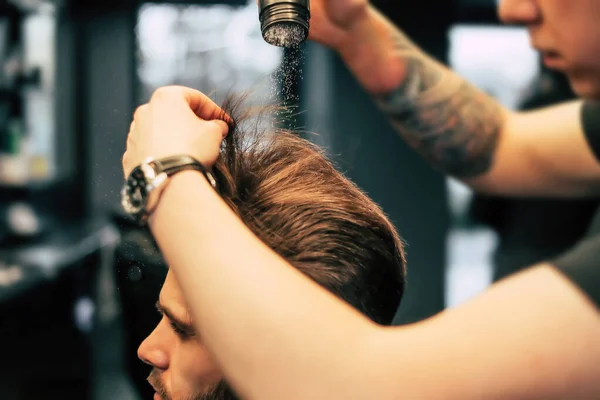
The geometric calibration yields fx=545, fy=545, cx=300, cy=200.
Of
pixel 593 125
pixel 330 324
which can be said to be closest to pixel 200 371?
pixel 330 324

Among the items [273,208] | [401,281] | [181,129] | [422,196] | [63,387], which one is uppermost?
[181,129]

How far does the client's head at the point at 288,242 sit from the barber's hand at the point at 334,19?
0.24m

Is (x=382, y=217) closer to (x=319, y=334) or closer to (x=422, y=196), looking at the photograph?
(x=319, y=334)

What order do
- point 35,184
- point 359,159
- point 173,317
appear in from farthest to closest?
1. point 35,184
2. point 359,159
3. point 173,317

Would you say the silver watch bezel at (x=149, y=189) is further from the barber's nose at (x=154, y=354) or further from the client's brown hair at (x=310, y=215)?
the barber's nose at (x=154, y=354)

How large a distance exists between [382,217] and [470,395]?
39 centimetres

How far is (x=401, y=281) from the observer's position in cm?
92

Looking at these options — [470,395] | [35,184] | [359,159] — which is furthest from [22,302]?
[470,395]

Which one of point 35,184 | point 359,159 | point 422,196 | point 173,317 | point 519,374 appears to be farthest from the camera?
point 35,184

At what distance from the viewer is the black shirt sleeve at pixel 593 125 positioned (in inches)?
40.7

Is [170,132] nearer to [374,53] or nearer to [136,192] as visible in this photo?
[136,192]

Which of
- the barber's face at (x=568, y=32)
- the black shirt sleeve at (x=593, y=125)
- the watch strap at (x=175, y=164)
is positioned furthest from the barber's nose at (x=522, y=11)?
the watch strap at (x=175, y=164)

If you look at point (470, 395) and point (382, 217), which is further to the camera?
point (382, 217)

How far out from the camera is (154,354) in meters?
0.85
